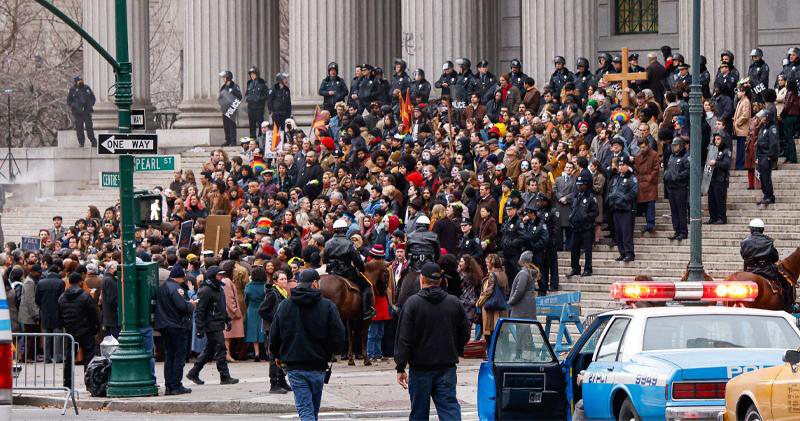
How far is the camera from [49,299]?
2495 centimetres

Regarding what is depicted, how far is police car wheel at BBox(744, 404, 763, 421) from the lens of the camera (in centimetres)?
1240

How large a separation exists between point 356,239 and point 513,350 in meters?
9.74

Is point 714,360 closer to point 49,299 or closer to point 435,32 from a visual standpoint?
point 49,299

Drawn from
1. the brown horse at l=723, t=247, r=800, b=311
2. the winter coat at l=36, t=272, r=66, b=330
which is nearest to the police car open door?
the brown horse at l=723, t=247, r=800, b=311

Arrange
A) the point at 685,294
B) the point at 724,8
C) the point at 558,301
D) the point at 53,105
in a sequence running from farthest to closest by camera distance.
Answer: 1. the point at 53,105
2. the point at 724,8
3. the point at 558,301
4. the point at 685,294

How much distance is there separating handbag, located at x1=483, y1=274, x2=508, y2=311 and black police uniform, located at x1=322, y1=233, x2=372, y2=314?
1.62 metres

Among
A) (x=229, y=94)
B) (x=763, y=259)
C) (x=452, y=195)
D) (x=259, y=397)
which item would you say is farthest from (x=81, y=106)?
(x=763, y=259)

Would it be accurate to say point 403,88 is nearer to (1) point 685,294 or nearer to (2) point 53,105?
(1) point 685,294

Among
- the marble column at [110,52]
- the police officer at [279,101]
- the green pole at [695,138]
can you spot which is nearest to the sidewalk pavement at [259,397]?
the green pole at [695,138]

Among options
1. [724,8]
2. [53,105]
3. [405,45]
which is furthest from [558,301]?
[53,105]

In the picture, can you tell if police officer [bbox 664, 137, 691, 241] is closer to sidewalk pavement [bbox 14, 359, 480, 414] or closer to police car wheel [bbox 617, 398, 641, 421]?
sidewalk pavement [bbox 14, 359, 480, 414]

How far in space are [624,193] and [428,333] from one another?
11641 mm

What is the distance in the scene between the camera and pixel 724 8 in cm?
3116

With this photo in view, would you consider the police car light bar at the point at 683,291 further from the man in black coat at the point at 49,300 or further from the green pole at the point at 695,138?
the man in black coat at the point at 49,300
